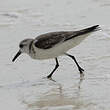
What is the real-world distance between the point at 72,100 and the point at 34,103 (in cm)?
45

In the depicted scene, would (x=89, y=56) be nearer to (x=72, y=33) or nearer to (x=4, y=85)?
(x=72, y=33)

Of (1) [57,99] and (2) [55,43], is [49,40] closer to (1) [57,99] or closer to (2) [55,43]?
(2) [55,43]

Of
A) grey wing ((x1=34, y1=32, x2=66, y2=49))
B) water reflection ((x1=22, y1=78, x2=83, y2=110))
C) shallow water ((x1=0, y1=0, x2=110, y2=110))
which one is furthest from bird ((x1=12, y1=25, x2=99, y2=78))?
water reflection ((x1=22, y1=78, x2=83, y2=110))

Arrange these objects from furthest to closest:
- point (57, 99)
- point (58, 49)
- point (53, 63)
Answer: point (53, 63) → point (58, 49) → point (57, 99)

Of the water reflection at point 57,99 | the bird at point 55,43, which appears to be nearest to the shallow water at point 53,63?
the water reflection at point 57,99

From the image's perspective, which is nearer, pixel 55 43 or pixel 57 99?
pixel 57 99

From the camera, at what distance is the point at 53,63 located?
7766 mm

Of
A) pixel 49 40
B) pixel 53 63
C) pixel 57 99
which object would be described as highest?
pixel 49 40

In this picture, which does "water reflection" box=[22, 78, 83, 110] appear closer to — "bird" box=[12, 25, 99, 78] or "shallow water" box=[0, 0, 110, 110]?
"shallow water" box=[0, 0, 110, 110]

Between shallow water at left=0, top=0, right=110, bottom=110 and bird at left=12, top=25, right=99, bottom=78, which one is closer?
shallow water at left=0, top=0, right=110, bottom=110

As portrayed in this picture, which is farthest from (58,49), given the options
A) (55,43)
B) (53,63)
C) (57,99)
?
(57,99)

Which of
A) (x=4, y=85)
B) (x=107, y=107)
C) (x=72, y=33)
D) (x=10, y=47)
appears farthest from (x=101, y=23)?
(x=107, y=107)

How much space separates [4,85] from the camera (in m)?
6.87

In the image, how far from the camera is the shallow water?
6160 millimetres
